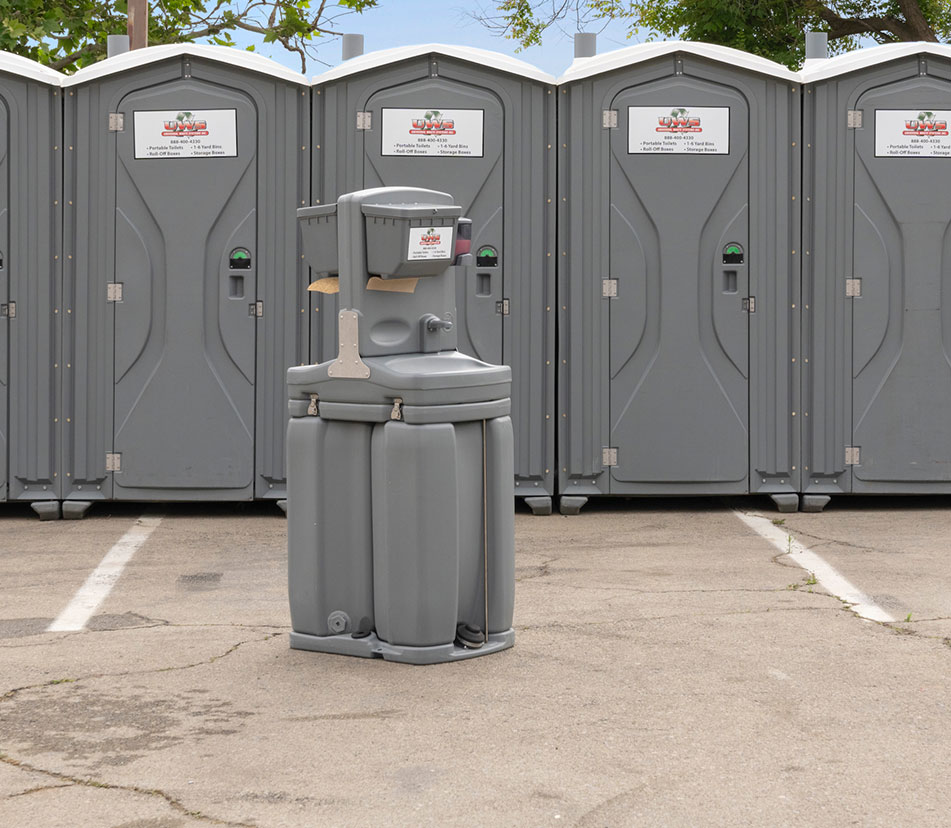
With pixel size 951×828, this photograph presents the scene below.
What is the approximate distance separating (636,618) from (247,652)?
149cm

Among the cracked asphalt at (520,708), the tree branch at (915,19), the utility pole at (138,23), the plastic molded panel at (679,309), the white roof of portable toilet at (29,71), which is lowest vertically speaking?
the cracked asphalt at (520,708)

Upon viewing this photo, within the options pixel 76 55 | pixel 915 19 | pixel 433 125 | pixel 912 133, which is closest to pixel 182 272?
pixel 433 125

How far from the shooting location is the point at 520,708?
426 cm

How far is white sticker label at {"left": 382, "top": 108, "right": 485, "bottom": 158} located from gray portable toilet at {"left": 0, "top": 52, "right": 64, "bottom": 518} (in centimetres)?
190

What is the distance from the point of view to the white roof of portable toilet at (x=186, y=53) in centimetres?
786

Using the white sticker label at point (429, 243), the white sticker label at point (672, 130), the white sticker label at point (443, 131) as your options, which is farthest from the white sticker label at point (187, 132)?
the white sticker label at point (429, 243)

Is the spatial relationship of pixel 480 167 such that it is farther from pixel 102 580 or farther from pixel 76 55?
pixel 76 55

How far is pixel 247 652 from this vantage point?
16.3ft

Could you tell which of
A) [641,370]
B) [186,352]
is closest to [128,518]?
[186,352]

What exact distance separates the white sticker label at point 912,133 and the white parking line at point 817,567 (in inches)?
85.4

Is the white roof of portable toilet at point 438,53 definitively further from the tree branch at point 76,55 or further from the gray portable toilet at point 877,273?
the tree branch at point 76,55

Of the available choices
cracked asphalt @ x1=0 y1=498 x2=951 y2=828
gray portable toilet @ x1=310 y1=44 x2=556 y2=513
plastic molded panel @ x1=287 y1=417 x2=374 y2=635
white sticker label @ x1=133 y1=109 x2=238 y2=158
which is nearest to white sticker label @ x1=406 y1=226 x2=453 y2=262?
plastic molded panel @ x1=287 y1=417 x2=374 y2=635

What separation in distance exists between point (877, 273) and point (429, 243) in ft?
13.5

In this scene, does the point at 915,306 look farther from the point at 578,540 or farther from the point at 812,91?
the point at 578,540
